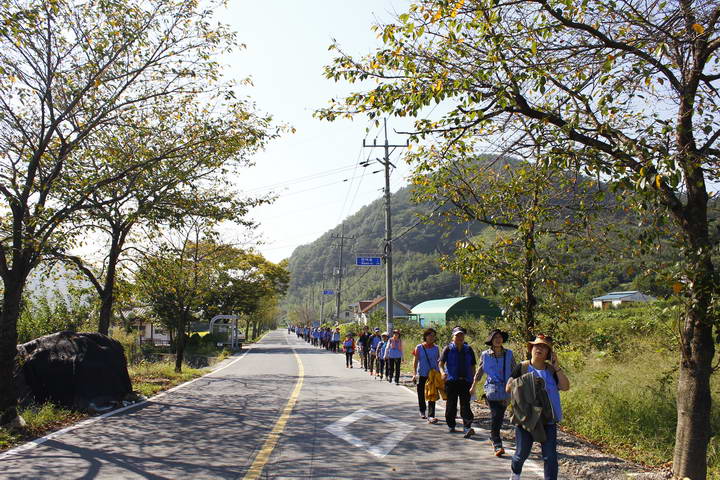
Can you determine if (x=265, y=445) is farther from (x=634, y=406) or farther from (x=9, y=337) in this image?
(x=634, y=406)

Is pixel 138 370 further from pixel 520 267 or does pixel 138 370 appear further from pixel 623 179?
pixel 623 179

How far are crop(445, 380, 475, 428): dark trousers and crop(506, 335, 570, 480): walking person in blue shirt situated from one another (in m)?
2.91

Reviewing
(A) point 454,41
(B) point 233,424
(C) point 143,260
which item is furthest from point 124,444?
(C) point 143,260

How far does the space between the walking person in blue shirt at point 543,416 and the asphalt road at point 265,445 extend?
0.72 metres

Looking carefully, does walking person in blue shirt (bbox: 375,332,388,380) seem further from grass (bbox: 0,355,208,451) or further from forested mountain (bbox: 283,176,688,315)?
grass (bbox: 0,355,208,451)

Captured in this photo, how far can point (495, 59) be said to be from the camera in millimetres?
6977

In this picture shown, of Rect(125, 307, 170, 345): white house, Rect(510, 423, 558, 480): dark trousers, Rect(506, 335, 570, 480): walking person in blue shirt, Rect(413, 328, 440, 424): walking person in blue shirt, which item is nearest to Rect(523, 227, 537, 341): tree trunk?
Rect(413, 328, 440, 424): walking person in blue shirt

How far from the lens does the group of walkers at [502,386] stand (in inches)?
230

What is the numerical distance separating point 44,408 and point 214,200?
661 cm

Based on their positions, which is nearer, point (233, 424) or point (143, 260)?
point (233, 424)

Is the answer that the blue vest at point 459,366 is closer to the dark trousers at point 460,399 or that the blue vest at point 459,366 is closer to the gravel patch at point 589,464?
the dark trousers at point 460,399

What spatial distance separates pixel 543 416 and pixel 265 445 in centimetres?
400

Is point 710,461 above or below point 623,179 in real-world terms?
below

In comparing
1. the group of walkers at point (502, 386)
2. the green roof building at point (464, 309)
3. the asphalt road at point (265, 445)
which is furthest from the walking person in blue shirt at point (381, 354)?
A: the green roof building at point (464, 309)
